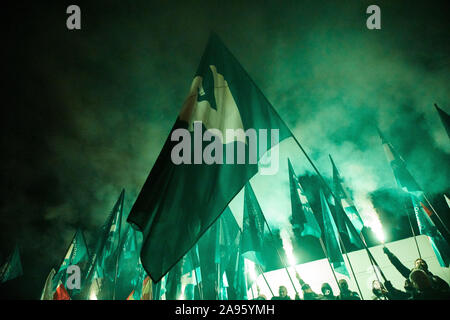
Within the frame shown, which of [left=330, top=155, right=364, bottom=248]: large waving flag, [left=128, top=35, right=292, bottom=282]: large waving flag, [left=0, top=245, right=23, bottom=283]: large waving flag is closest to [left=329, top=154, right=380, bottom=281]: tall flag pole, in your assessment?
[left=330, top=155, right=364, bottom=248]: large waving flag

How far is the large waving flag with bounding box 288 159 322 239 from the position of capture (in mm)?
9258

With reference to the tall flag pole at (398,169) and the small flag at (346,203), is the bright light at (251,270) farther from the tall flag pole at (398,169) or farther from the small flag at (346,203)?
the tall flag pole at (398,169)

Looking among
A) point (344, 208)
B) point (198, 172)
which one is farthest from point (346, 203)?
point (198, 172)

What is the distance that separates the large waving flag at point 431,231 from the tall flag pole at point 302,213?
3.79 m

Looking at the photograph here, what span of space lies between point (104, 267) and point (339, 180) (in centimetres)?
1539

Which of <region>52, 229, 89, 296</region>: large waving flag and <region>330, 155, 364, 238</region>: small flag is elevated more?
<region>330, 155, 364, 238</region>: small flag

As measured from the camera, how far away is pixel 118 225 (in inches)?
514

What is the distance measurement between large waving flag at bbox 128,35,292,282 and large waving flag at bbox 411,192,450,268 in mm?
7732

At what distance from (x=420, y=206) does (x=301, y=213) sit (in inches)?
181

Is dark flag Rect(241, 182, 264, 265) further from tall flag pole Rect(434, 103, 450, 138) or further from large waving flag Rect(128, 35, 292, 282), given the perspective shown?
tall flag pole Rect(434, 103, 450, 138)

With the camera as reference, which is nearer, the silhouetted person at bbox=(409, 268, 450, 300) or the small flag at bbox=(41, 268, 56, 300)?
the silhouetted person at bbox=(409, 268, 450, 300)
